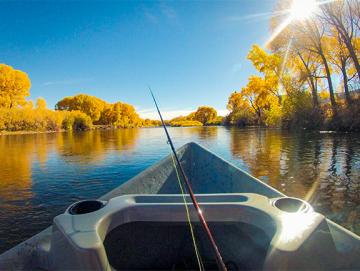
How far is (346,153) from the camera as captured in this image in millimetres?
11180

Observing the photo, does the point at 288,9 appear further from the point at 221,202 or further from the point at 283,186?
the point at 221,202

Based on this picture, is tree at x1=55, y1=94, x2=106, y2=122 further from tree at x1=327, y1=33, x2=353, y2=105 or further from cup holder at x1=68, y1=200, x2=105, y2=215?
cup holder at x1=68, y1=200, x2=105, y2=215

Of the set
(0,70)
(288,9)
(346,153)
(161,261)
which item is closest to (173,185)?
(161,261)

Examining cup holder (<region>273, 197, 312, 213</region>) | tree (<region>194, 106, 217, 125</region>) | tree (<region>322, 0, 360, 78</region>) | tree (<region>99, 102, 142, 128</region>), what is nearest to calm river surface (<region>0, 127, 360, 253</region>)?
→ cup holder (<region>273, 197, 312, 213</region>)

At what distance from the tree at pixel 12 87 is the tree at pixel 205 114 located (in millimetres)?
79162

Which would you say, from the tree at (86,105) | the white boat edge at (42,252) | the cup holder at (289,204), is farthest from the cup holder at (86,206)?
the tree at (86,105)

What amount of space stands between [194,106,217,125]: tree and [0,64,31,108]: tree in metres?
79.2

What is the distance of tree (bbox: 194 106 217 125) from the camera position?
118619 mm

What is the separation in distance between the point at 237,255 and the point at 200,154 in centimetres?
374

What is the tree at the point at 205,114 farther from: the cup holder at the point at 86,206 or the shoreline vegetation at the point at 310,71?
the cup holder at the point at 86,206

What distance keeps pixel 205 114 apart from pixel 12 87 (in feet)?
279

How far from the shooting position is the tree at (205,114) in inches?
4670

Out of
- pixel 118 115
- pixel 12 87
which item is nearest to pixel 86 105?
pixel 118 115

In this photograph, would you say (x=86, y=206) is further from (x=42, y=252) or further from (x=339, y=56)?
(x=339, y=56)
